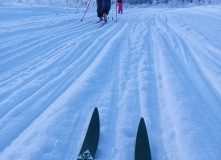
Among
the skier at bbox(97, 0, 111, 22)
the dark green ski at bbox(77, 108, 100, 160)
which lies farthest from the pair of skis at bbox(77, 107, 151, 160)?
the skier at bbox(97, 0, 111, 22)

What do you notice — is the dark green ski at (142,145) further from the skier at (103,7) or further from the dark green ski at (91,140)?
the skier at (103,7)

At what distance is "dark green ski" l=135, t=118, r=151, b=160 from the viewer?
125cm

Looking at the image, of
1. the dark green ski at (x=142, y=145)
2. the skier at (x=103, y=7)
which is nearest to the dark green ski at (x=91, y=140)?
the dark green ski at (x=142, y=145)

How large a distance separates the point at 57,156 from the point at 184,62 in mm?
2432

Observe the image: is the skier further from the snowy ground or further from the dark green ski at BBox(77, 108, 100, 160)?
the dark green ski at BBox(77, 108, 100, 160)

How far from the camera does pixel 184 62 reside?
2.76m

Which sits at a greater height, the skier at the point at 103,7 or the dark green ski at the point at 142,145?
the skier at the point at 103,7

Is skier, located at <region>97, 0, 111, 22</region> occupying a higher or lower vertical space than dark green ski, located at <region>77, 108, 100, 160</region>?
higher

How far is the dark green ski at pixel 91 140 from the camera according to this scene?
4.10 ft

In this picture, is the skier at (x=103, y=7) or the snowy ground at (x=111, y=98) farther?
the skier at (x=103, y=7)

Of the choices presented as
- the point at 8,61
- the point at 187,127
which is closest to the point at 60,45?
the point at 8,61

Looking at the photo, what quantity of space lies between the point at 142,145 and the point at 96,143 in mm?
386

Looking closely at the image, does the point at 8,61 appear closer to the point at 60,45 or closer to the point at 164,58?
the point at 60,45

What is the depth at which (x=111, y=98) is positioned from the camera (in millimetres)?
1951
